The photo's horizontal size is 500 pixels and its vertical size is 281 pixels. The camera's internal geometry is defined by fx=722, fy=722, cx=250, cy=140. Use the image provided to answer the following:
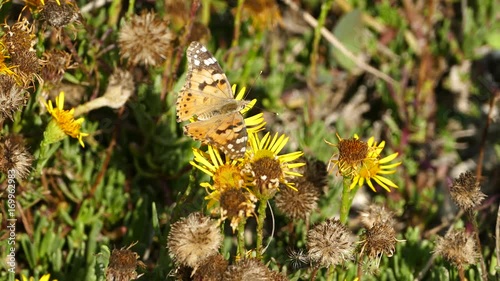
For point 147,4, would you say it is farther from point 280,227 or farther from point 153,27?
point 280,227

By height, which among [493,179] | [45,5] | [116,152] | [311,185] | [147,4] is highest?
[45,5]

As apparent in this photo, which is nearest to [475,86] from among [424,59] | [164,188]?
[424,59]

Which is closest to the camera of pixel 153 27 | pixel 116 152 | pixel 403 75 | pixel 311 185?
pixel 311 185

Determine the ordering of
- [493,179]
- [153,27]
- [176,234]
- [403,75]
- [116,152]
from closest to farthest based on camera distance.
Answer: [176,234], [153,27], [116,152], [493,179], [403,75]

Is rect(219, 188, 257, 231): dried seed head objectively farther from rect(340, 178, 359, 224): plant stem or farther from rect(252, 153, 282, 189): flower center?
rect(340, 178, 359, 224): plant stem

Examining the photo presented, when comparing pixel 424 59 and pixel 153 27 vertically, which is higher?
pixel 153 27

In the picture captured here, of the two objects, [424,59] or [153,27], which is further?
[424,59]

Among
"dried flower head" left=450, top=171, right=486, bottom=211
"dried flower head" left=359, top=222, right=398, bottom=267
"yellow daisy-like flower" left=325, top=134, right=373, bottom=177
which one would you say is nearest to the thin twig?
"yellow daisy-like flower" left=325, top=134, right=373, bottom=177
